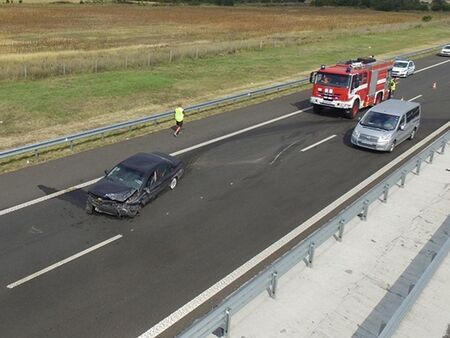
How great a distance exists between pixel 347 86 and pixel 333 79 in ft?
2.70

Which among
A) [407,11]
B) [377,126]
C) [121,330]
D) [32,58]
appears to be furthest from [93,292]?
[407,11]

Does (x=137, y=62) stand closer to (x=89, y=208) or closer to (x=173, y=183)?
(x=173, y=183)

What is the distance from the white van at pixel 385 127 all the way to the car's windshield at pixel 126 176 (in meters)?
10.2

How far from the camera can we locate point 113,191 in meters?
13.5

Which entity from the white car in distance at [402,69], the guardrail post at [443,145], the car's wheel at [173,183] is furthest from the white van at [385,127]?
the white car in distance at [402,69]

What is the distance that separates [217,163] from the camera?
18.3 m

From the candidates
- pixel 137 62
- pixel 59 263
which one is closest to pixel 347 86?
pixel 59 263

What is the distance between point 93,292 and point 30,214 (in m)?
4.69

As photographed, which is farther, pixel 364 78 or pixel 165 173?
pixel 364 78

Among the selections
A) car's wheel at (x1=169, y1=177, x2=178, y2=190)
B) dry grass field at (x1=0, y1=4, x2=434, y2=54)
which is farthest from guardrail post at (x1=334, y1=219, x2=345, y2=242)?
dry grass field at (x1=0, y1=4, x2=434, y2=54)

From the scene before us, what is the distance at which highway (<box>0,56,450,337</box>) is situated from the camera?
9.88 meters

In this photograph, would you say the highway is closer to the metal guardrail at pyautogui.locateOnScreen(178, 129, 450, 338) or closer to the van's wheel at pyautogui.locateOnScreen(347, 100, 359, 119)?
the metal guardrail at pyautogui.locateOnScreen(178, 129, 450, 338)

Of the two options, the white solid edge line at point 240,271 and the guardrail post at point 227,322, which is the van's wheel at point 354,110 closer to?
the white solid edge line at point 240,271

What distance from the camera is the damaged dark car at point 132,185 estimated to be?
13367 millimetres
